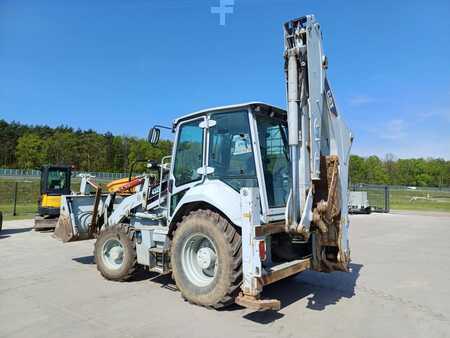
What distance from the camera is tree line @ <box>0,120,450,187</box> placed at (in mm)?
66312

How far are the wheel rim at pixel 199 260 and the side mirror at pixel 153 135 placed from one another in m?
1.78

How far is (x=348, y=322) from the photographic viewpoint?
13.9 feet

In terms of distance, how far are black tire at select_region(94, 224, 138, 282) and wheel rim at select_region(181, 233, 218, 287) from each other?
138cm

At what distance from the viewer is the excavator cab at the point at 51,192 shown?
519 inches

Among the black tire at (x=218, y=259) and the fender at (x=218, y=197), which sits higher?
the fender at (x=218, y=197)

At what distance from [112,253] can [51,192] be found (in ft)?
31.7

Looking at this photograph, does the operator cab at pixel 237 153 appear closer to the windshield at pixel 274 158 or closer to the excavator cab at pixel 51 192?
the windshield at pixel 274 158

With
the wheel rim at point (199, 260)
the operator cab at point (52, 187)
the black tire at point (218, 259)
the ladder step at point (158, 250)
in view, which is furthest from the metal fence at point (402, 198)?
the black tire at point (218, 259)

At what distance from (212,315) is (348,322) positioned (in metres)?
1.66

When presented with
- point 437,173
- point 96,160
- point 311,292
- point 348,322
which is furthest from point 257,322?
point 437,173

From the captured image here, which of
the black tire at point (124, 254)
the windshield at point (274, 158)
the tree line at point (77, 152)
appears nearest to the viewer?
the windshield at point (274, 158)

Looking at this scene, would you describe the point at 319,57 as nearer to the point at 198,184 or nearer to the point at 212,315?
the point at 198,184

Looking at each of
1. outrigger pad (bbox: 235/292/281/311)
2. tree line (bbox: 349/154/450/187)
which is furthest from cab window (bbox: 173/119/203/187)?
tree line (bbox: 349/154/450/187)

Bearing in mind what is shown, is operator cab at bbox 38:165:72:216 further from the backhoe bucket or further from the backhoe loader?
the backhoe loader
